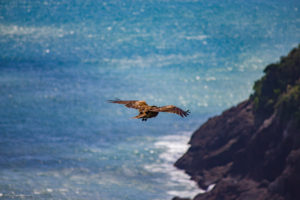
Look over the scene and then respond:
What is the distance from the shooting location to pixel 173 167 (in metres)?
139

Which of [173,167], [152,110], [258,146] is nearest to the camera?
[152,110]

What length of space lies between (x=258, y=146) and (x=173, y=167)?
2559 cm

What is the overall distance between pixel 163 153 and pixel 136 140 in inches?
458

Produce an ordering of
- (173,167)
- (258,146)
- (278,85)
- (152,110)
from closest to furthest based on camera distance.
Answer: (152,110), (258,146), (278,85), (173,167)

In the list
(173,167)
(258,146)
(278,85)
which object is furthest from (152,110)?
(173,167)

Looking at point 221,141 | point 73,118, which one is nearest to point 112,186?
point 221,141

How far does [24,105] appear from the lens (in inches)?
7165

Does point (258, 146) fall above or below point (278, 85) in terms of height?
below

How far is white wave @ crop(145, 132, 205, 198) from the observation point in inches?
4990

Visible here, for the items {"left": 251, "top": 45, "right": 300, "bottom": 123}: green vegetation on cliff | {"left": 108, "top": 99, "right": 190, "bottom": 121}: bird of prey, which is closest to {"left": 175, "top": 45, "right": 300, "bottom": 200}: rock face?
{"left": 251, "top": 45, "right": 300, "bottom": 123}: green vegetation on cliff

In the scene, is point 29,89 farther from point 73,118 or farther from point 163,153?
point 163,153

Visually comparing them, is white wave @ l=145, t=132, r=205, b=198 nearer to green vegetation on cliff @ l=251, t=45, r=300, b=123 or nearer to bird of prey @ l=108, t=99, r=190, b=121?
green vegetation on cliff @ l=251, t=45, r=300, b=123

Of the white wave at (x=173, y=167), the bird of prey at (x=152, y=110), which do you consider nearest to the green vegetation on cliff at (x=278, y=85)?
the white wave at (x=173, y=167)

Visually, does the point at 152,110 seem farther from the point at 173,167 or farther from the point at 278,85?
the point at 173,167
